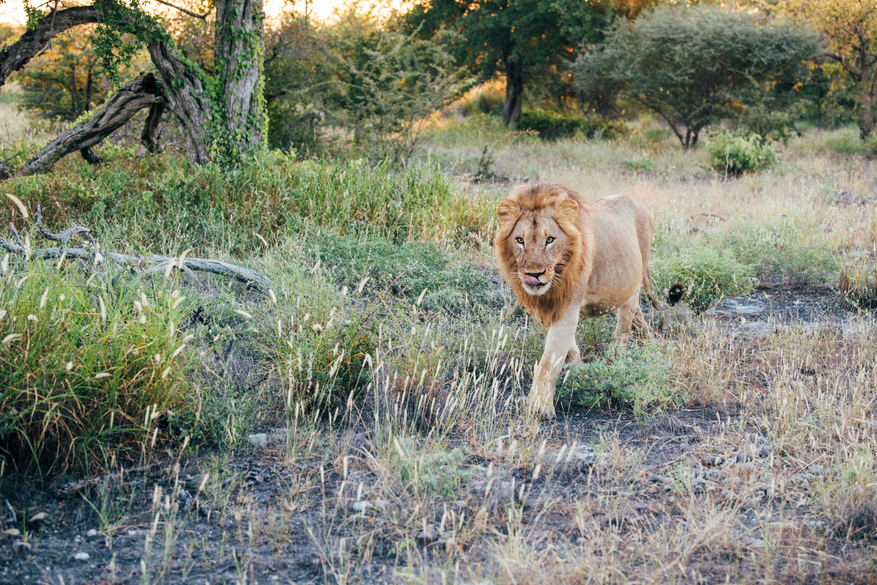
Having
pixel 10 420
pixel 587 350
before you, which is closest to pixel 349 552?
pixel 10 420

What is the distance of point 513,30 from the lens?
25000 millimetres

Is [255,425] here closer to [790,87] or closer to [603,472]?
[603,472]

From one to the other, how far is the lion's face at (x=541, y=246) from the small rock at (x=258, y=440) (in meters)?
1.69

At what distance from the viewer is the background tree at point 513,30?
2341 centimetres

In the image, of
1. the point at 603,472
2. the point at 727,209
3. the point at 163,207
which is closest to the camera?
the point at 603,472

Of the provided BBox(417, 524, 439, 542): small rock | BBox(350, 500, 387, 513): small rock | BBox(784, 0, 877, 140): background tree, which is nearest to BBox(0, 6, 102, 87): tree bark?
BBox(350, 500, 387, 513): small rock

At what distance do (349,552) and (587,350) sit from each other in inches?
117

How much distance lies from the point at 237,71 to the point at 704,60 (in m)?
14.9

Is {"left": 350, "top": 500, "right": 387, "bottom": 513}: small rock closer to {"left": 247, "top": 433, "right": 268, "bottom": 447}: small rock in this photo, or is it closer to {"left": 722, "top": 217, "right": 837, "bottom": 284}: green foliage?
{"left": 247, "top": 433, "right": 268, "bottom": 447}: small rock

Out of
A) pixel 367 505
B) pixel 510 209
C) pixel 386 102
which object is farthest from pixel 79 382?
pixel 386 102

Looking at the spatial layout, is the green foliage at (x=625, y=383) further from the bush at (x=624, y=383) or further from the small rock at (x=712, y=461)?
the small rock at (x=712, y=461)

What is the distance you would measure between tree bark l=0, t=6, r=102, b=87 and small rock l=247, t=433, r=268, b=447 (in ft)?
23.7

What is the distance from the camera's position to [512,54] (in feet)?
79.9

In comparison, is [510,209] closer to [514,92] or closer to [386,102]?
[386,102]
